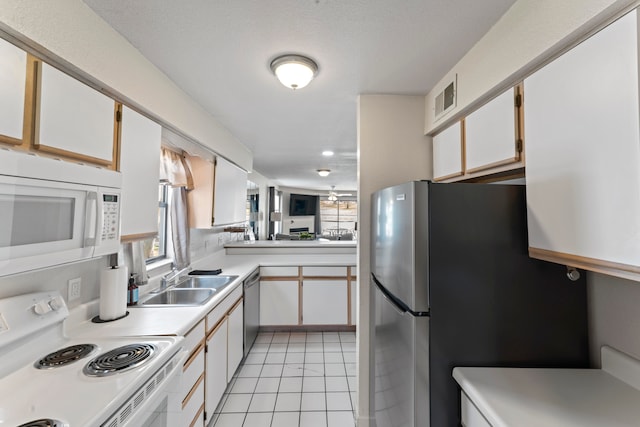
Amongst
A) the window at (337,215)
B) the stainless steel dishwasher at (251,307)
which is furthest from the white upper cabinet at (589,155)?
the window at (337,215)

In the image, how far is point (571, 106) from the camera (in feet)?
3.14

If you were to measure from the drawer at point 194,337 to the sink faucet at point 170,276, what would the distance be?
79 centimetres

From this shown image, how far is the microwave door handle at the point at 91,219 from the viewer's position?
1.11 metres

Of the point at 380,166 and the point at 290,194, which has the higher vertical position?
the point at 290,194

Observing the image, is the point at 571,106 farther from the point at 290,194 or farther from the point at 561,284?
the point at 290,194

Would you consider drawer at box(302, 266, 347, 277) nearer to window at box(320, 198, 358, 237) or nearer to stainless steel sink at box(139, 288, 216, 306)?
stainless steel sink at box(139, 288, 216, 306)

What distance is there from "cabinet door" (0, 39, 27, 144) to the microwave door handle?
0.87ft

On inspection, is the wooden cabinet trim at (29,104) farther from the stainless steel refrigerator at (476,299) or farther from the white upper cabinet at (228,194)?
the white upper cabinet at (228,194)

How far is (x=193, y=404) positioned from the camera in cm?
166

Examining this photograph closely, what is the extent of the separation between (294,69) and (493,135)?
108 cm

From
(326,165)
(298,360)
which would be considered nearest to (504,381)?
(298,360)

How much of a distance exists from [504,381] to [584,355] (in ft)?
1.36

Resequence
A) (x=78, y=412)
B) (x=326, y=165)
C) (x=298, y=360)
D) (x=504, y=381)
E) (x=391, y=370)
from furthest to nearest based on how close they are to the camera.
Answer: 1. (x=326, y=165)
2. (x=298, y=360)
3. (x=391, y=370)
4. (x=504, y=381)
5. (x=78, y=412)

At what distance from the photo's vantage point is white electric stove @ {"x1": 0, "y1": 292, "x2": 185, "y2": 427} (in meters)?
Result: 0.86
